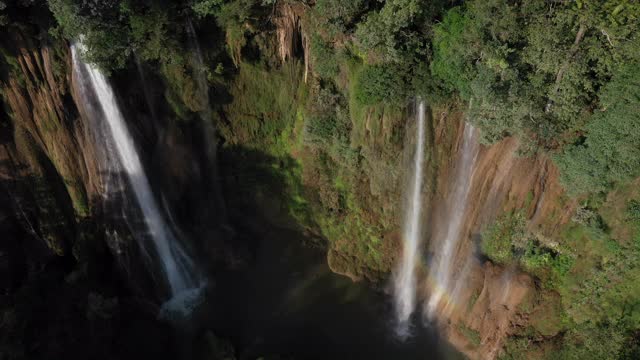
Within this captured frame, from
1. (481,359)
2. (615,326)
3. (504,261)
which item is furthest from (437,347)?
(615,326)

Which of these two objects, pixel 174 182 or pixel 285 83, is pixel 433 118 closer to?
pixel 285 83

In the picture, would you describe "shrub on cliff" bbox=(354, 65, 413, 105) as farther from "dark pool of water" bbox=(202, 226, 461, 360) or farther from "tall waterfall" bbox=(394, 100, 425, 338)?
"dark pool of water" bbox=(202, 226, 461, 360)

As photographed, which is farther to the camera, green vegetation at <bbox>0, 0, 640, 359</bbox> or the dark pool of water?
the dark pool of water

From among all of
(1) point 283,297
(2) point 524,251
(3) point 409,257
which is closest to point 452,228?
(3) point 409,257

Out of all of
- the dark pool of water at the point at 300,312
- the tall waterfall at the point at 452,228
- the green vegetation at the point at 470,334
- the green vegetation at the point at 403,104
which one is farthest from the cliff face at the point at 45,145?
the green vegetation at the point at 470,334

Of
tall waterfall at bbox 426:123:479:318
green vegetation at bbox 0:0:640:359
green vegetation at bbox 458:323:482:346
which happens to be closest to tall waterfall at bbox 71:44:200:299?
green vegetation at bbox 0:0:640:359
